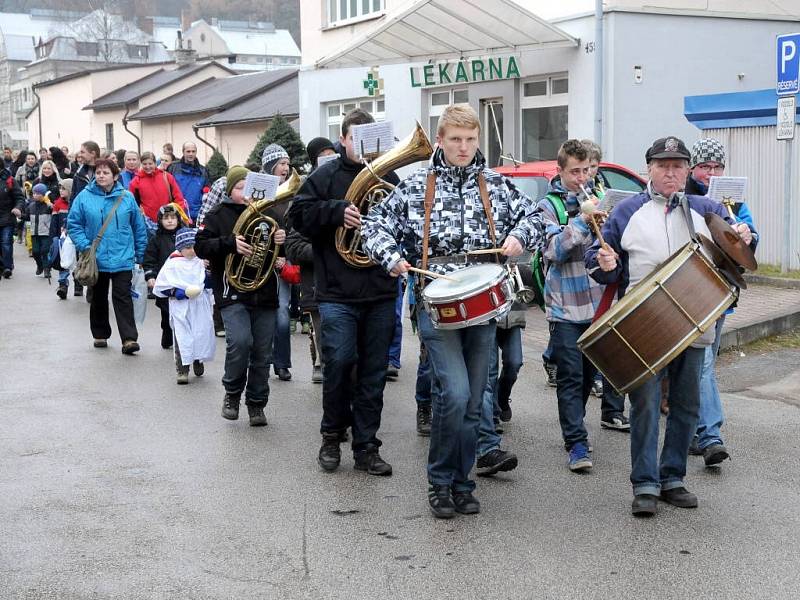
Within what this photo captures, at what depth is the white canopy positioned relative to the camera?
707 inches

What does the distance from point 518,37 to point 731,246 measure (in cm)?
1351

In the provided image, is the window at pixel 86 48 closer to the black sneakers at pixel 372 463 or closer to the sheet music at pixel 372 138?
the sheet music at pixel 372 138

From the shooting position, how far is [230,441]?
25.5 feet

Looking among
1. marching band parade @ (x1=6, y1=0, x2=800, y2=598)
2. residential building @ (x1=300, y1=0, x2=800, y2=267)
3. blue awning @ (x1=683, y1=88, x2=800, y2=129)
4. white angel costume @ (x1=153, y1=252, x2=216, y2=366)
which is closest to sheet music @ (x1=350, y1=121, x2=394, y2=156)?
marching band parade @ (x1=6, y1=0, x2=800, y2=598)

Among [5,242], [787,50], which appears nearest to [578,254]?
[787,50]

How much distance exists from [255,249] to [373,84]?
16.5 metres

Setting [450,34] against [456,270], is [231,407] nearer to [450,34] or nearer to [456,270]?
[456,270]

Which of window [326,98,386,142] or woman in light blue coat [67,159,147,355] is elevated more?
window [326,98,386,142]

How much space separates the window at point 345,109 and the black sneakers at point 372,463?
60.0 feet

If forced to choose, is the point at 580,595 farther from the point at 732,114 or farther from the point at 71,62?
the point at 71,62

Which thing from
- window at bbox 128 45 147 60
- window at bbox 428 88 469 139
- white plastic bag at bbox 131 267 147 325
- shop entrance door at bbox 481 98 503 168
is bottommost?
white plastic bag at bbox 131 267 147 325

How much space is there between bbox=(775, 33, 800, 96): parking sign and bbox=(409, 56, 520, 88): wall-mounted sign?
7387 millimetres

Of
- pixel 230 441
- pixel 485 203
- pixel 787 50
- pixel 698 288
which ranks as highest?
pixel 787 50

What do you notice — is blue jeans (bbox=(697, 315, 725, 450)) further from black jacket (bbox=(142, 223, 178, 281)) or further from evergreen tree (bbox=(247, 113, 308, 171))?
evergreen tree (bbox=(247, 113, 308, 171))
